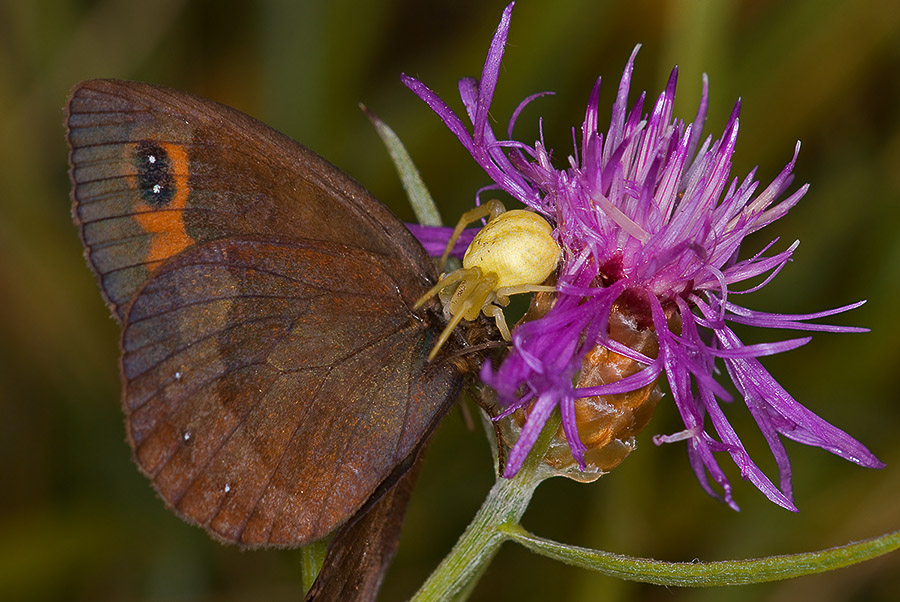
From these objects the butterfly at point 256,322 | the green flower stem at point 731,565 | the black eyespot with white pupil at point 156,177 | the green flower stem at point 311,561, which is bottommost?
the green flower stem at point 311,561

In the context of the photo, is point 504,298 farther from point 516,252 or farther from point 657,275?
point 657,275

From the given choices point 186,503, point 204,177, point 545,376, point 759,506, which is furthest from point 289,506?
point 759,506

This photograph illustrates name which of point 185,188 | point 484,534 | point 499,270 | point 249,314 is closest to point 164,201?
point 185,188

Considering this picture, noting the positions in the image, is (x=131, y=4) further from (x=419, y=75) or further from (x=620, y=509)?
(x=620, y=509)

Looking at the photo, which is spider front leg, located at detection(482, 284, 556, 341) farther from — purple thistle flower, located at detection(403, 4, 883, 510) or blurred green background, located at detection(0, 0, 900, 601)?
blurred green background, located at detection(0, 0, 900, 601)

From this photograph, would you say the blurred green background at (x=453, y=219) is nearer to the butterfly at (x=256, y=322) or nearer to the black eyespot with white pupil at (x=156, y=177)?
the butterfly at (x=256, y=322)

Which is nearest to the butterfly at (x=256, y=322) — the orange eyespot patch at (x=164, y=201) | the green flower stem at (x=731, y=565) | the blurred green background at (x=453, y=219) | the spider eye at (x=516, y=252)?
the orange eyespot patch at (x=164, y=201)
